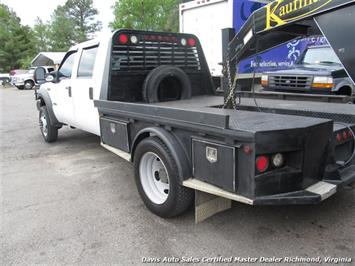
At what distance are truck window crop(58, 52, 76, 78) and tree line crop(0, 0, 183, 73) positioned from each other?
26560 mm

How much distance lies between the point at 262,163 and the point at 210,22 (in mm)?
9177

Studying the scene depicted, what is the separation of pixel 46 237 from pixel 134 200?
1.14 meters

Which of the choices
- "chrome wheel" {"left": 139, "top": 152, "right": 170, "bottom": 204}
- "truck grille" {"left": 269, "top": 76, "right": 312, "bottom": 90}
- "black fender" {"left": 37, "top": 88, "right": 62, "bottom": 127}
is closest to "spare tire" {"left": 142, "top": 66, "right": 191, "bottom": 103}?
"chrome wheel" {"left": 139, "top": 152, "right": 170, "bottom": 204}

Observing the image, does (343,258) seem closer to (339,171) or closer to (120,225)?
(339,171)

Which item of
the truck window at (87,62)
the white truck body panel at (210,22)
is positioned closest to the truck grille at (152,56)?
the truck window at (87,62)

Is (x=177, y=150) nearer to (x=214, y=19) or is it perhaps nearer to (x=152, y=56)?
(x=152, y=56)

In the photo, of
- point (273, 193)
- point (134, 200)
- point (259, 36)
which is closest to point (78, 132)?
point (134, 200)

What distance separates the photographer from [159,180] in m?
3.68

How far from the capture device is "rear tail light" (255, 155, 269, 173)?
2506mm

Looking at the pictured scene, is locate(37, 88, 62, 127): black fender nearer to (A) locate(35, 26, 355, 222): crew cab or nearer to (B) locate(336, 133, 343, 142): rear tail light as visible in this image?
(A) locate(35, 26, 355, 222): crew cab

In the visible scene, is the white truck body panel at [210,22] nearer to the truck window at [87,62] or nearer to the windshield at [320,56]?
the windshield at [320,56]

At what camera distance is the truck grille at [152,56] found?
4.79 m

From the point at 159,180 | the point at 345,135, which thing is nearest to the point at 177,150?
the point at 159,180

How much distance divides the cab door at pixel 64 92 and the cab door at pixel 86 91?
0.87 ft
